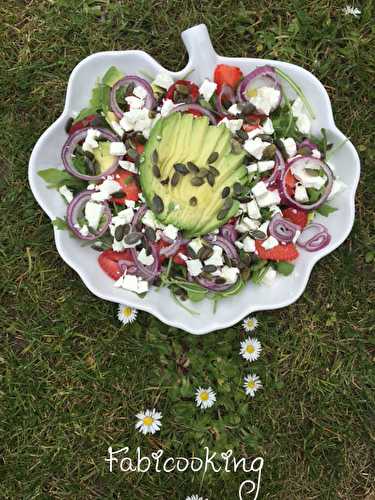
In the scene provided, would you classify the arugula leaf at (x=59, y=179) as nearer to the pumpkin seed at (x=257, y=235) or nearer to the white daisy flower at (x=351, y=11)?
the pumpkin seed at (x=257, y=235)

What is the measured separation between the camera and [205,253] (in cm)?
158

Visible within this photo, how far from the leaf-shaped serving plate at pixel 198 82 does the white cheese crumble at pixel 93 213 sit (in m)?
0.07

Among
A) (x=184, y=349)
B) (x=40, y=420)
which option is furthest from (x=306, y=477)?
(x=40, y=420)

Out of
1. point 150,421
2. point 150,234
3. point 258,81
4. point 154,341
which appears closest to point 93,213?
point 150,234

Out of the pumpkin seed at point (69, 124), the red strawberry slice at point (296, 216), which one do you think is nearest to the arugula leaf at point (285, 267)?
the red strawberry slice at point (296, 216)

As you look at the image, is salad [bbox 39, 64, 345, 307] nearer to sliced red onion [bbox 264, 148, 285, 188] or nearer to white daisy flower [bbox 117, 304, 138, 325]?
sliced red onion [bbox 264, 148, 285, 188]

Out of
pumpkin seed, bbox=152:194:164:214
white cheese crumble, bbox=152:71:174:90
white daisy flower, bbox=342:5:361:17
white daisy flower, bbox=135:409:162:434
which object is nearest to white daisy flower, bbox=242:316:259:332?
white daisy flower, bbox=135:409:162:434

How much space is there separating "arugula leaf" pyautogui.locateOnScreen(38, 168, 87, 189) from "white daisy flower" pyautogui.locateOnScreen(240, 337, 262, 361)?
0.70m

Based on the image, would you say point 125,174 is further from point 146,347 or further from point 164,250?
point 146,347

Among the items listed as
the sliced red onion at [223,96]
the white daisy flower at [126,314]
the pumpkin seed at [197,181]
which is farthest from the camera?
the white daisy flower at [126,314]

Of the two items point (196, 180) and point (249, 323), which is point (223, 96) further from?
point (249, 323)

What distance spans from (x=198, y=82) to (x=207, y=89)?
8 centimetres

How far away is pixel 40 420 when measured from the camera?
1874mm

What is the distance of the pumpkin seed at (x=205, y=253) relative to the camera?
1.58 metres
